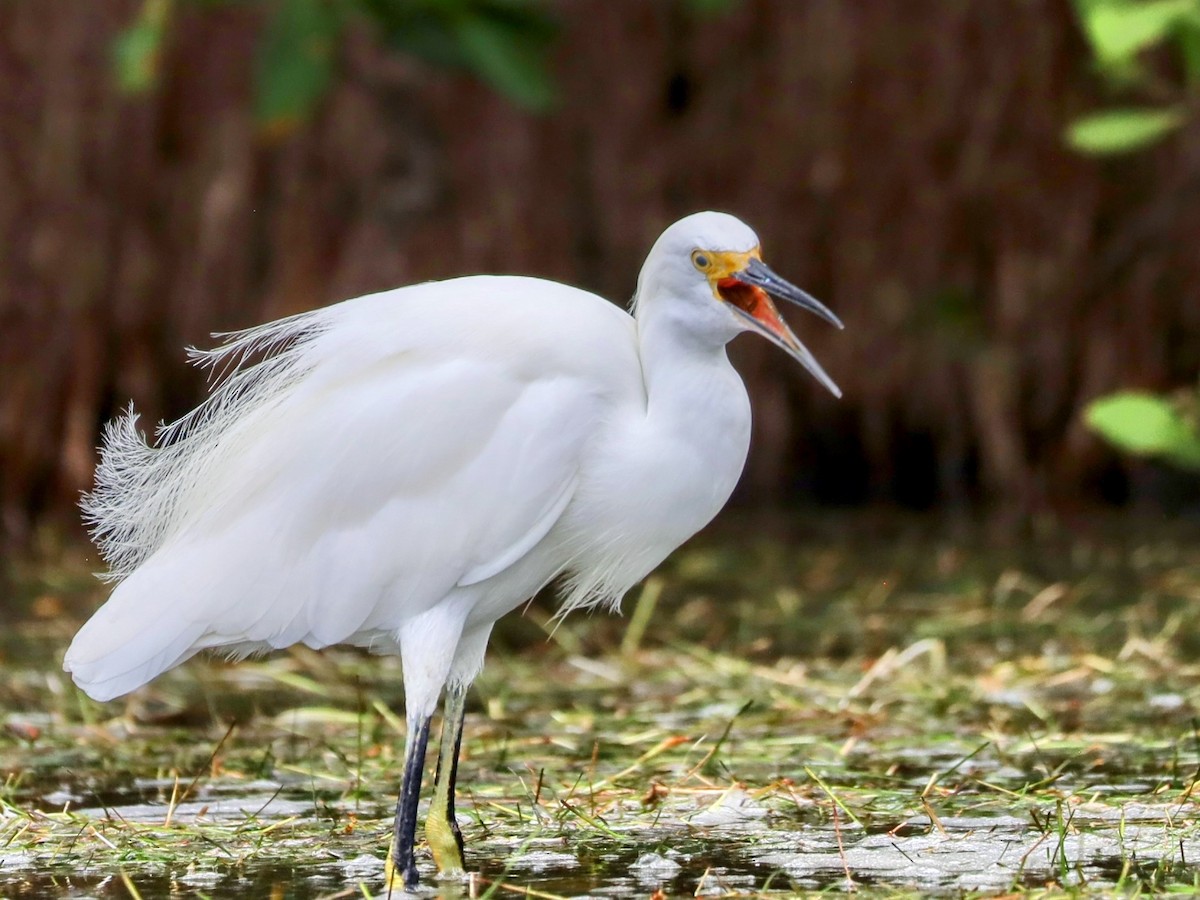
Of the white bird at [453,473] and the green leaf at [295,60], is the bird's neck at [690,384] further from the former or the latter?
the green leaf at [295,60]

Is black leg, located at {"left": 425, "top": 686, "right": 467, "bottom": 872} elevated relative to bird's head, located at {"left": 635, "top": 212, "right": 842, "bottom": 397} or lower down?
lower down

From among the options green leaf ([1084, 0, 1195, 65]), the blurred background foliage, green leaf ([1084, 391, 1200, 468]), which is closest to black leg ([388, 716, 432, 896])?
green leaf ([1084, 0, 1195, 65])

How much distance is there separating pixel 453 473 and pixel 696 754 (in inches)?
39.8

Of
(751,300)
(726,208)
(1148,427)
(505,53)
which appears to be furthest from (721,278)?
(726,208)

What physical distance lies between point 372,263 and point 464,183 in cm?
57

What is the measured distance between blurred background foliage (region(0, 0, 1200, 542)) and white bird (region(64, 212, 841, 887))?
4.83m

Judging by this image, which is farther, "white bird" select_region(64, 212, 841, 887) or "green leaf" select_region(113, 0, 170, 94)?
"green leaf" select_region(113, 0, 170, 94)

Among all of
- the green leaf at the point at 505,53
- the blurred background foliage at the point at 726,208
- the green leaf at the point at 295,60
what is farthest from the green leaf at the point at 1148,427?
the green leaf at the point at 295,60

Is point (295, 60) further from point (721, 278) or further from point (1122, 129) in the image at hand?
point (721, 278)

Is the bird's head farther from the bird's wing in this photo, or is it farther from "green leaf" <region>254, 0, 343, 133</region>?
"green leaf" <region>254, 0, 343, 133</region>

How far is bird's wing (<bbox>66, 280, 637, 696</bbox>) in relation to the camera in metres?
3.01

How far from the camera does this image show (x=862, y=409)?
8070 mm

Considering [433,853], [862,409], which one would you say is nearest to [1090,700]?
[433,853]

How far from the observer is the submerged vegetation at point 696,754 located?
2865mm
